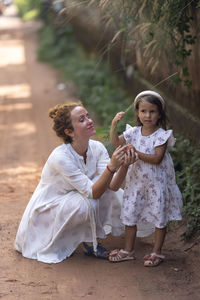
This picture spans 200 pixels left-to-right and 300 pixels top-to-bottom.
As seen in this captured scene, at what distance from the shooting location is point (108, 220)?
15.9ft

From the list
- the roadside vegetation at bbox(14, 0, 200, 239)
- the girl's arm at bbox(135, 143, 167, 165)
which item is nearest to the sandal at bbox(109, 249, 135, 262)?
the roadside vegetation at bbox(14, 0, 200, 239)

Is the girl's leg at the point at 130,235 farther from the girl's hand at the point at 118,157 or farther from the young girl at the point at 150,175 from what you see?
the girl's hand at the point at 118,157

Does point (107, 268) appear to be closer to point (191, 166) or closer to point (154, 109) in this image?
point (154, 109)

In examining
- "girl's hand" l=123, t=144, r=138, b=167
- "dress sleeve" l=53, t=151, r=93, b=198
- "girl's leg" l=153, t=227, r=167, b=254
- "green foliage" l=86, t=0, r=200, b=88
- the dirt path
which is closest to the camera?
the dirt path

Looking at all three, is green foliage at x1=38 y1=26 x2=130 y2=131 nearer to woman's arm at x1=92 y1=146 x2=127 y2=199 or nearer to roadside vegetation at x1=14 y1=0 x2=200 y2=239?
roadside vegetation at x1=14 y1=0 x2=200 y2=239

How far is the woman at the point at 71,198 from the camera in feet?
15.2

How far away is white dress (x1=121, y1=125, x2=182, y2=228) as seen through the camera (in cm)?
443

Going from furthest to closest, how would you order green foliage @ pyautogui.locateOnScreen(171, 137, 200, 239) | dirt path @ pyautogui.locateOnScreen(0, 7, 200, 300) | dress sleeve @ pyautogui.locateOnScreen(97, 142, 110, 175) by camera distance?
green foliage @ pyautogui.locateOnScreen(171, 137, 200, 239)
dress sleeve @ pyautogui.locateOnScreen(97, 142, 110, 175)
dirt path @ pyautogui.locateOnScreen(0, 7, 200, 300)

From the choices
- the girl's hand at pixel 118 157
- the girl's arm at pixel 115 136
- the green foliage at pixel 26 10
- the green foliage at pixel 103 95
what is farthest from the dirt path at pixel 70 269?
the green foliage at pixel 26 10

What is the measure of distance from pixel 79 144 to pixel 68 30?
14845 mm

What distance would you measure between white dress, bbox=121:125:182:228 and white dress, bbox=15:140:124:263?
29 centimetres

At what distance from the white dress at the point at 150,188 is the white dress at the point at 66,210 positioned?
29 cm

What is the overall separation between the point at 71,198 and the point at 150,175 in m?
0.68

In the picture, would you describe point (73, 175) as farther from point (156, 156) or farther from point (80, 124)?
point (156, 156)
